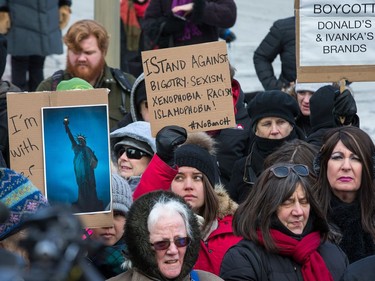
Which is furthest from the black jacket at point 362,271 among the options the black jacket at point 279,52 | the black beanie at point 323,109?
the black jacket at point 279,52

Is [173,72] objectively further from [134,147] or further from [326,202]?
[326,202]

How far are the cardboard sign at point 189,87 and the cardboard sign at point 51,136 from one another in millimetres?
974

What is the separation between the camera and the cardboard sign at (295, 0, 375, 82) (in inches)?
221

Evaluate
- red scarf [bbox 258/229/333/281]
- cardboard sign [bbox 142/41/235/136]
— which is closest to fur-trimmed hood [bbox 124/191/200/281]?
red scarf [bbox 258/229/333/281]

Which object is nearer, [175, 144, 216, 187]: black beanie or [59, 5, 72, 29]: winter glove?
[175, 144, 216, 187]: black beanie

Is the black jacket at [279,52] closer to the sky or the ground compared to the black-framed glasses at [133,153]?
closer to the sky

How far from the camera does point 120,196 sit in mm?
4441

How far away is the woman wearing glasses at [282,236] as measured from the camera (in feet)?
12.6

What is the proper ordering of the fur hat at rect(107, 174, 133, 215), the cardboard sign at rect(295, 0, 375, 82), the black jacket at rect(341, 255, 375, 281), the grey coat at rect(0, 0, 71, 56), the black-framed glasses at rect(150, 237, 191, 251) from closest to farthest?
the black jacket at rect(341, 255, 375, 281), the black-framed glasses at rect(150, 237, 191, 251), the fur hat at rect(107, 174, 133, 215), the cardboard sign at rect(295, 0, 375, 82), the grey coat at rect(0, 0, 71, 56)

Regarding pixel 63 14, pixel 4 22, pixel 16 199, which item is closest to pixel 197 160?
pixel 16 199

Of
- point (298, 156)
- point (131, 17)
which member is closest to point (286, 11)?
point (131, 17)

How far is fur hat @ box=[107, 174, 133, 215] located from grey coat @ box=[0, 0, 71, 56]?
222 inches

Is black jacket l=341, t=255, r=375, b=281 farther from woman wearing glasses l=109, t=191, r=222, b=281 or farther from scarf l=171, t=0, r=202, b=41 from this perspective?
scarf l=171, t=0, r=202, b=41

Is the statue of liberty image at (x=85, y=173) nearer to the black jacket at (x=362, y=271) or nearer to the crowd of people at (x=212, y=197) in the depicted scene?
the crowd of people at (x=212, y=197)
